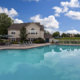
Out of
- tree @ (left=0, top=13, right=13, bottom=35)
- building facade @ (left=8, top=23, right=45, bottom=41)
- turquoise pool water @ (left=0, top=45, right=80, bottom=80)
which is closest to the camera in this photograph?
turquoise pool water @ (left=0, top=45, right=80, bottom=80)

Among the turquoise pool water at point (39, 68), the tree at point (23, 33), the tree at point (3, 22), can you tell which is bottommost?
the turquoise pool water at point (39, 68)

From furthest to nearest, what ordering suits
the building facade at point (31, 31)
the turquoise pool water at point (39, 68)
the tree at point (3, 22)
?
the tree at point (3, 22) < the building facade at point (31, 31) < the turquoise pool water at point (39, 68)

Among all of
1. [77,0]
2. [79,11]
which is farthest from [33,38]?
[77,0]

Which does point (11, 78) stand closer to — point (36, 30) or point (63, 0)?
point (63, 0)

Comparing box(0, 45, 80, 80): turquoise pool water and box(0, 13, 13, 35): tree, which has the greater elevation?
box(0, 13, 13, 35): tree

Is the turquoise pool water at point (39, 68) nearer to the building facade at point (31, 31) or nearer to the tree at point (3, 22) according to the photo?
the building facade at point (31, 31)

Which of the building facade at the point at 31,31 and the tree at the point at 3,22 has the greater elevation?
the tree at the point at 3,22

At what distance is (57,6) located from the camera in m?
25.0

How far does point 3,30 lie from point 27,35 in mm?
12206

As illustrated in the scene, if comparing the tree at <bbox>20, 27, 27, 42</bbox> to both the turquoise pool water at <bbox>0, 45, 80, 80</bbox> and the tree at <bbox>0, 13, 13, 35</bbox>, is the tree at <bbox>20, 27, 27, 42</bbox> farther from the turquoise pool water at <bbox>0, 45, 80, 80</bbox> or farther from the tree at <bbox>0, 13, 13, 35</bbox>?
the turquoise pool water at <bbox>0, 45, 80, 80</bbox>

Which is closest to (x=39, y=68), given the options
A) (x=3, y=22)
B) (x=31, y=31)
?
(x=31, y=31)

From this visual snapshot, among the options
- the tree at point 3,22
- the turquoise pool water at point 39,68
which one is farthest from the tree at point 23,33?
the turquoise pool water at point 39,68

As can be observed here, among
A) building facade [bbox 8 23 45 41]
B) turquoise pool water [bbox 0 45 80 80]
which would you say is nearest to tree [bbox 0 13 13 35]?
building facade [bbox 8 23 45 41]

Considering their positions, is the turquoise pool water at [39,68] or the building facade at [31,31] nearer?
the turquoise pool water at [39,68]
